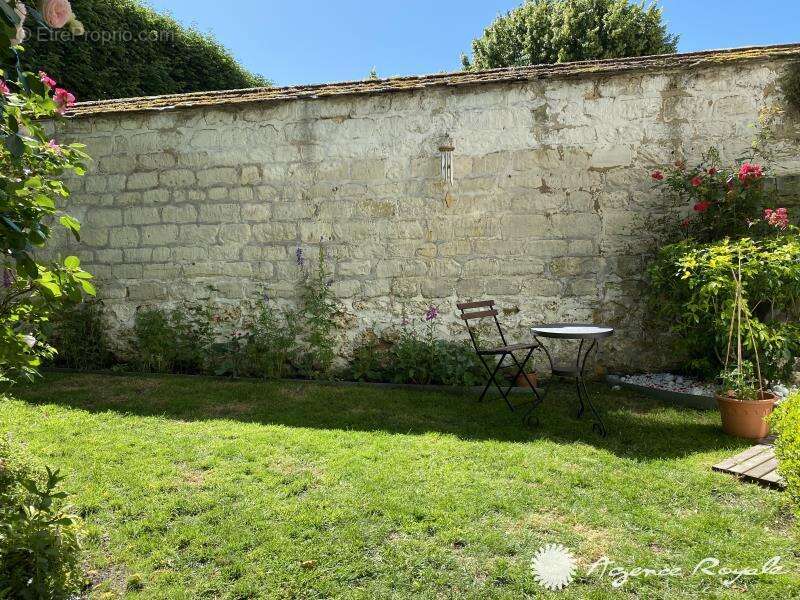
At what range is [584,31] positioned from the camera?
15.9m

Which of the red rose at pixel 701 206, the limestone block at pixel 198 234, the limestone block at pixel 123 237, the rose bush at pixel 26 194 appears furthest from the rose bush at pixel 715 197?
the limestone block at pixel 123 237

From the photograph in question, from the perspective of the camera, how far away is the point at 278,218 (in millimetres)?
6492

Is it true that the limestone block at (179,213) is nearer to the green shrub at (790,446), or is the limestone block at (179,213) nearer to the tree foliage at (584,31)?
the green shrub at (790,446)

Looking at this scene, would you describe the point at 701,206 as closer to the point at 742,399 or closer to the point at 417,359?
the point at 742,399

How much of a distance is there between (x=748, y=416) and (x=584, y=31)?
48.0 ft

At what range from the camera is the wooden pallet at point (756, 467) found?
3297mm

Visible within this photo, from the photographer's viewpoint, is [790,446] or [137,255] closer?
[790,446]

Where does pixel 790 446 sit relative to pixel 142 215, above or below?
below

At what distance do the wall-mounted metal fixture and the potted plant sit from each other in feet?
9.50

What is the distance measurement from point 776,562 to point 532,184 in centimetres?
424

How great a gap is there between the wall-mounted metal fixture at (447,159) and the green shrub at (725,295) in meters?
2.26

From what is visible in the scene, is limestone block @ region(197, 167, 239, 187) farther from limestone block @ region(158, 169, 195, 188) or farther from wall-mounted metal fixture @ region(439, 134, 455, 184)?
wall-mounted metal fixture @ region(439, 134, 455, 184)

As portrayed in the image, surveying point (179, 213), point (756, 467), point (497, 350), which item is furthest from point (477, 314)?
point (179, 213)

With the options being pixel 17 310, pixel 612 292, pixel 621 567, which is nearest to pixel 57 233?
pixel 17 310
